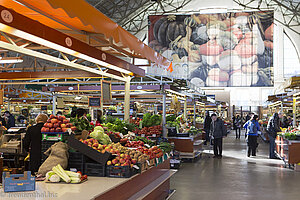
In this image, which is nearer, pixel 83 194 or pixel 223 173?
pixel 83 194

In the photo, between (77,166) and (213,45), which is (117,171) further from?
(213,45)

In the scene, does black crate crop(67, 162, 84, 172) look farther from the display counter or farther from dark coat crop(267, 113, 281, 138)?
dark coat crop(267, 113, 281, 138)

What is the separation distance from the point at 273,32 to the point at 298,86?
84.0ft

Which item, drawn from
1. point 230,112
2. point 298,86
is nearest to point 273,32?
point 230,112

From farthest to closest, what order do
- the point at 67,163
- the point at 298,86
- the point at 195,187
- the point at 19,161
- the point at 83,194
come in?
the point at 298,86
the point at 195,187
the point at 19,161
the point at 67,163
the point at 83,194

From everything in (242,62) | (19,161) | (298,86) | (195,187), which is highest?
(242,62)

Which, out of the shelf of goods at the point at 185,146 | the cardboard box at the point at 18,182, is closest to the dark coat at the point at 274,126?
the shelf of goods at the point at 185,146

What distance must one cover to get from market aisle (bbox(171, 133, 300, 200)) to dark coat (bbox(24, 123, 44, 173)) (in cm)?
262

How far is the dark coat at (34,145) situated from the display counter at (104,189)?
2.89 feet

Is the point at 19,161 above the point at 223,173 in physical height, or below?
above

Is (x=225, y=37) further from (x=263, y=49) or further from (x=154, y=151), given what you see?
(x=154, y=151)

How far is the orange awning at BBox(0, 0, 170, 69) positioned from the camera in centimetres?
→ 322

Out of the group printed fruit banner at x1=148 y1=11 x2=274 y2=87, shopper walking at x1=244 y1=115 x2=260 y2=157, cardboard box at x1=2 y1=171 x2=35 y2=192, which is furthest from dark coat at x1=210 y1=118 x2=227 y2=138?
printed fruit banner at x1=148 y1=11 x2=274 y2=87

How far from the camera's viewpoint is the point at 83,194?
331 cm
